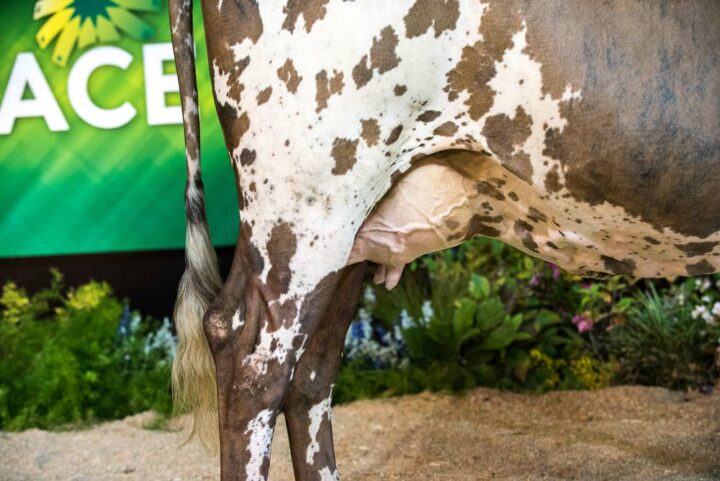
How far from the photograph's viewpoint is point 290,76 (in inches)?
94.0

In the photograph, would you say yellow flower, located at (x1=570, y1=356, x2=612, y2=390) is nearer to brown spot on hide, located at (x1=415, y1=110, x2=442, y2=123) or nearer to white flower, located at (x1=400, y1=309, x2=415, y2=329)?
white flower, located at (x1=400, y1=309, x2=415, y2=329)

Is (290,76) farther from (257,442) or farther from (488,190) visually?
(257,442)

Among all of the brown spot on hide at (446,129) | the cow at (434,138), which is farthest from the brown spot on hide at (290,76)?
the brown spot on hide at (446,129)

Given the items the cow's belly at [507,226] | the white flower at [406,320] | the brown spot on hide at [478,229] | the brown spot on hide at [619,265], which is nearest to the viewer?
the cow's belly at [507,226]

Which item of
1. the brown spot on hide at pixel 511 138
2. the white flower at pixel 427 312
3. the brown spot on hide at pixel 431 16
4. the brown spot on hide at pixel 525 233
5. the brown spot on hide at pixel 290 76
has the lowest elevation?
the white flower at pixel 427 312

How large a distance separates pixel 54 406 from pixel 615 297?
3.19 metres

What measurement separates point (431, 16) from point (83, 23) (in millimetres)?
3569

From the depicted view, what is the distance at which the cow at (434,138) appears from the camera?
7.68ft

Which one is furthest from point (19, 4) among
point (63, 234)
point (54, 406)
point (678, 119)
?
point (678, 119)

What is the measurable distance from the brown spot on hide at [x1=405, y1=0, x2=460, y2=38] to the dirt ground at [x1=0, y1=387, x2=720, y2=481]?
6.67 ft

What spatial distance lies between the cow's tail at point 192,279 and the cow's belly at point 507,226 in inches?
18.3

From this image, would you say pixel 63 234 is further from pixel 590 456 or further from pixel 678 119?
pixel 678 119

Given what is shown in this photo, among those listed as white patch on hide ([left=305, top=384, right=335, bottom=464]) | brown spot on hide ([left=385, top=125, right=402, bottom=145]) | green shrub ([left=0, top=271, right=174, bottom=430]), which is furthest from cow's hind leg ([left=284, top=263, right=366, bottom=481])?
green shrub ([left=0, top=271, right=174, bottom=430])

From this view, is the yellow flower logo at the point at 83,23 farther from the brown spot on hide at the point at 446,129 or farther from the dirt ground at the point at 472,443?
the brown spot on hide at the point at 446,129
